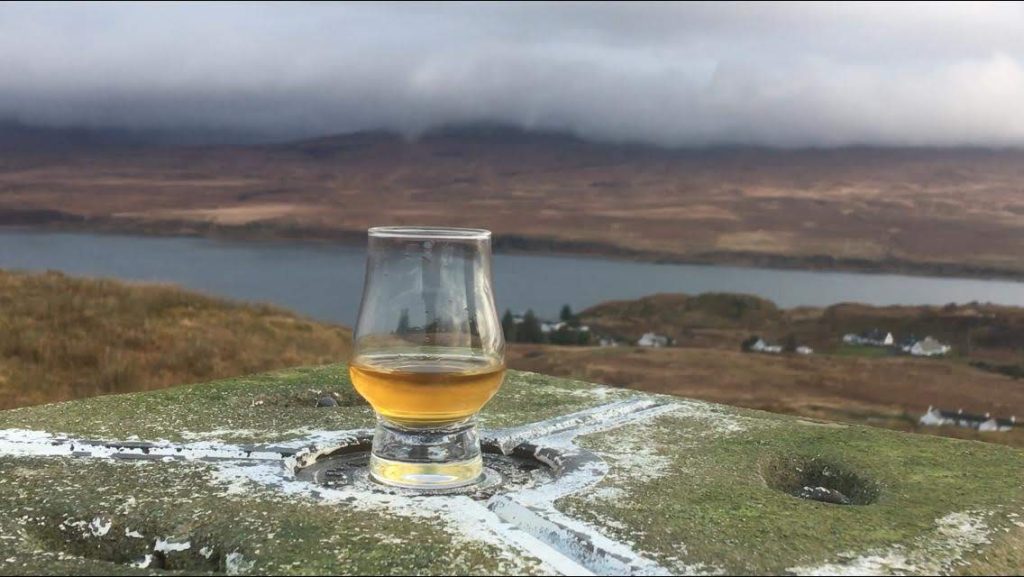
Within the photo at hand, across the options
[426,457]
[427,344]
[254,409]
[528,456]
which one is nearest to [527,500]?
[426,457]

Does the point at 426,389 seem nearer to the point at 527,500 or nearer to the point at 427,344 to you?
the point at 427,344

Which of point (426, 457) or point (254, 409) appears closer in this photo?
point (426, 457)

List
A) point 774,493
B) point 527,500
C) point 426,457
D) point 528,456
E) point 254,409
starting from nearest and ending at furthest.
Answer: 1. point 527,500
2. point 426,457
3. point 774,493
4. point 528,456
5. point 254,409

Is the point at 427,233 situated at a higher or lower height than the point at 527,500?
higher

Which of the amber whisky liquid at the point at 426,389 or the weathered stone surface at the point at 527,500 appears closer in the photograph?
the weathered stone surface at the point at 527,500

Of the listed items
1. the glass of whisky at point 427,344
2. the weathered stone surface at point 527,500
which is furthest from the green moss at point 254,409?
the glass of whisky at point 427,344

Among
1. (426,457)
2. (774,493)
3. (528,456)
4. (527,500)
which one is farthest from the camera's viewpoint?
(528,456)

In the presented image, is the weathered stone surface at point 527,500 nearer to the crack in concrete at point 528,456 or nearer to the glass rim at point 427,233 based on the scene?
the crack in concrete at point 528,456
